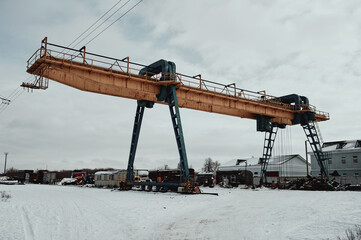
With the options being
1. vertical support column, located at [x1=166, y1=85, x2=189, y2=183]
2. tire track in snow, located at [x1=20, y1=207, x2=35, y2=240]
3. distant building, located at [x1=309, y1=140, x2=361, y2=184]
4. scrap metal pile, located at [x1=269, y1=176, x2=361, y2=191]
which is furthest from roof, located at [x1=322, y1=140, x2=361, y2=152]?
tire track in snow, located at [x1=20, y1=207, x2=35, y2=240]

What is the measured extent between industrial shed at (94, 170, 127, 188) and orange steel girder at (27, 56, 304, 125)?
593 inches

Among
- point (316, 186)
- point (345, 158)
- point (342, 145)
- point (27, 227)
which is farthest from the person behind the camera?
point (342, 145)

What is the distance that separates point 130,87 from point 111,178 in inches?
720

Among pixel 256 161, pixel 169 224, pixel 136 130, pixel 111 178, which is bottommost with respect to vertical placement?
pixel 169 224

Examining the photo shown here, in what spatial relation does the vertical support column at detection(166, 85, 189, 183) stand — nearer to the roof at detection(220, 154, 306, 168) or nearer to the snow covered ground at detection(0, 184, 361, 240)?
the snow covered ground at detection(0, 184, 361, 240)

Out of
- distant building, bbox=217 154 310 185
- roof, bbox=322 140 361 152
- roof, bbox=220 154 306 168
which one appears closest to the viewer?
roof, bbox=322 140 361 152

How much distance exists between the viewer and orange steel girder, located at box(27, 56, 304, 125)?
17.9 metres

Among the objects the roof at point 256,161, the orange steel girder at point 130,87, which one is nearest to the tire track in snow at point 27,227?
the orange steel girder at point 130,87

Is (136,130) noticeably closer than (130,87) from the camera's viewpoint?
No

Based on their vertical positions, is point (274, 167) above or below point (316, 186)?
above

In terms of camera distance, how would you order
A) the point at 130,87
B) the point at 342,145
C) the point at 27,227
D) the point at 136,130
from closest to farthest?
the point at 27,227 < the point at 130,87 < the point at 136,130 < the point at 342,145

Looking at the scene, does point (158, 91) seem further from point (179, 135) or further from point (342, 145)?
point (342, 145)

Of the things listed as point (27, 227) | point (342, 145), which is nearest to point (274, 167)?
point (342, 145)

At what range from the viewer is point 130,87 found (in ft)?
68.1
